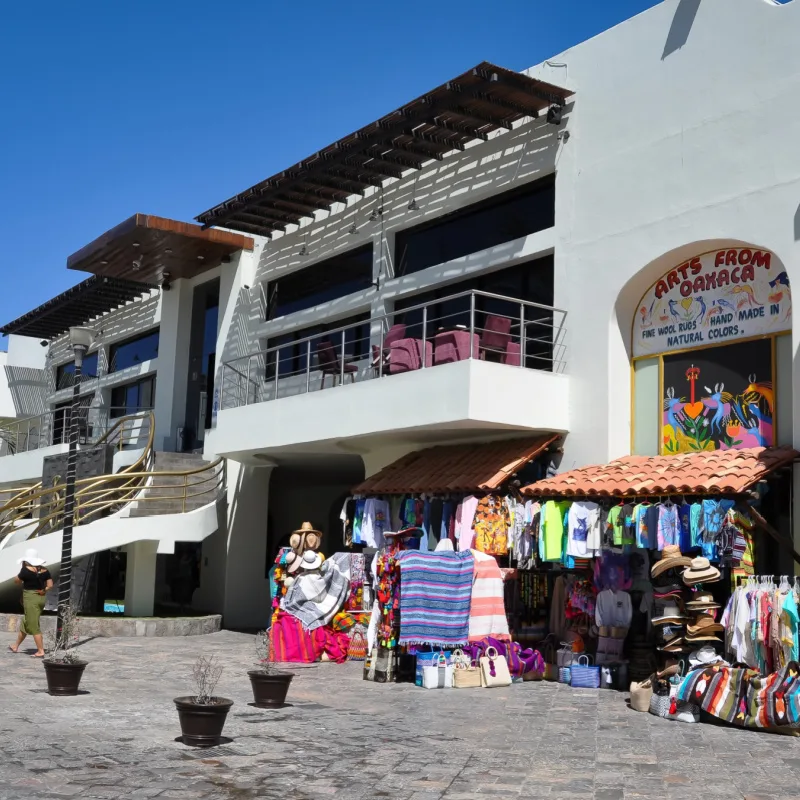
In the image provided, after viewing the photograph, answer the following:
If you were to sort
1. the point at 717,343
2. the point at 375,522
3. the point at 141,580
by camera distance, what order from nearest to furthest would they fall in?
1. the point at 717,343
2. the point at 375,522
3. the point at 141,580

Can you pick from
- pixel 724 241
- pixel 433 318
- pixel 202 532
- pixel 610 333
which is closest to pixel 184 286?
pixel 202 532

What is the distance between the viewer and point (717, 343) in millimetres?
13594

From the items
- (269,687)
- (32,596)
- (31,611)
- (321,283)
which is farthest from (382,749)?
(321,283)

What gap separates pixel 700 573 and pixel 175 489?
1288 centimetres

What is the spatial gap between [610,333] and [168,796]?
9.62 metres

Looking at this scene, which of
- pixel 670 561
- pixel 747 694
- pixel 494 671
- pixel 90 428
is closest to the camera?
pixel 747 694

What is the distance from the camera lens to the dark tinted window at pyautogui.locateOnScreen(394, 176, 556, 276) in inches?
637

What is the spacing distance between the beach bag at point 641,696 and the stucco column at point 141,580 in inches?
453

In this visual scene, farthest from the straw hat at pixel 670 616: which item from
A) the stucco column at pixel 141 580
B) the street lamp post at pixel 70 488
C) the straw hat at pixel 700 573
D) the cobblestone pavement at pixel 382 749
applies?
the stucco column at pixel 141 580

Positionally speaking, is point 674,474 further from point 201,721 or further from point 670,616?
point 201,721

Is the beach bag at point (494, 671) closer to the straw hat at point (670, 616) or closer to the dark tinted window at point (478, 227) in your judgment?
the straw hat at point (670, 616)

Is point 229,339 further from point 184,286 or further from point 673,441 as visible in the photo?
point 673,441

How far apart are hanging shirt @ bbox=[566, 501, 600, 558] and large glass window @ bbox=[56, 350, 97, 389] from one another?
69.1 feet

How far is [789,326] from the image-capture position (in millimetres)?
12656
